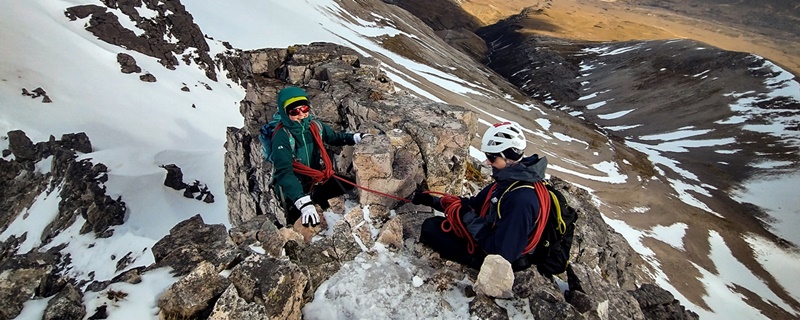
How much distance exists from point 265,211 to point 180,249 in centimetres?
563

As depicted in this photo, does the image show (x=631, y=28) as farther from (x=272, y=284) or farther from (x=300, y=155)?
(x=272, y=284)

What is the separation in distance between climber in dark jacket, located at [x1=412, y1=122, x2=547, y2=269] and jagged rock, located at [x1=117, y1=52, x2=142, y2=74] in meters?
34.6

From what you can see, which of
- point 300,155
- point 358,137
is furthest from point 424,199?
point 300,155

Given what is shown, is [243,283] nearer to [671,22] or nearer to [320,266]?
[320,266]

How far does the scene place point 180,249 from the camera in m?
6.12

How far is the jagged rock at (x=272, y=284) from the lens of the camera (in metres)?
5.07

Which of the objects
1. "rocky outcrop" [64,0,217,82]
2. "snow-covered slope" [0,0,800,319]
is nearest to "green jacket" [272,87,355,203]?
"snow-covered slope" [0,0,800,319]

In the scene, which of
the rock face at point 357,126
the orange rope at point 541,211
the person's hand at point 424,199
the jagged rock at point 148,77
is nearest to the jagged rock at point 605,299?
the orange rope at point 541,211

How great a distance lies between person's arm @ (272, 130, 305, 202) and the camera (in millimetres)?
7465

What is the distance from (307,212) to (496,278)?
3.19 m

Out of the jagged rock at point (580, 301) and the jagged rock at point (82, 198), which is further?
the jagged rock at point (82, 198)

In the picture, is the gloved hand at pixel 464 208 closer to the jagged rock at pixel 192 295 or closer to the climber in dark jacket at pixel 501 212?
the climber in dark jacket at pixel 501 212

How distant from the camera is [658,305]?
9172 millimetres

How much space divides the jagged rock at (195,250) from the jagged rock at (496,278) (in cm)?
324
